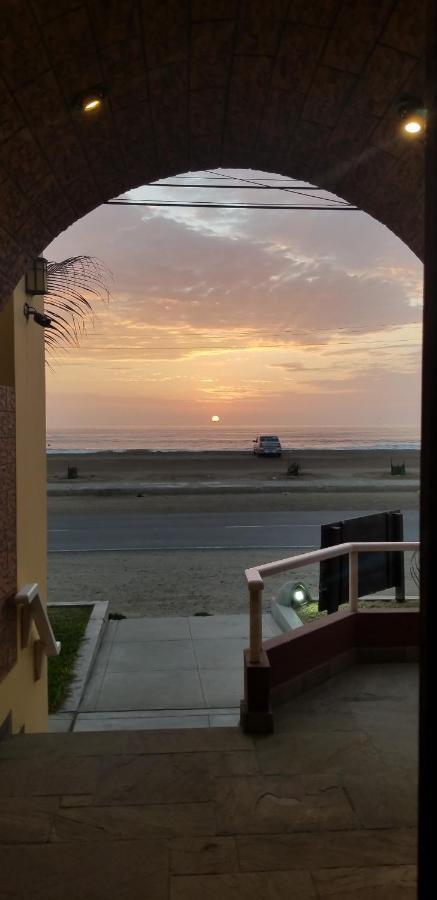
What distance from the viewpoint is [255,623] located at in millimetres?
4434

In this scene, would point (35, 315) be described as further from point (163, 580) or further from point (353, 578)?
point (163, 580)

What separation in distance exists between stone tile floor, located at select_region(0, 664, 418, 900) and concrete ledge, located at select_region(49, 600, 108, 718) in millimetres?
2115

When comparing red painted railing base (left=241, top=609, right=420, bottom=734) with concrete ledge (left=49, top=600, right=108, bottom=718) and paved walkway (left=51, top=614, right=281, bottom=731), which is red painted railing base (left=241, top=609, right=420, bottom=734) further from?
concrete ledge (left=49, top=600, right=108, bottom=718)

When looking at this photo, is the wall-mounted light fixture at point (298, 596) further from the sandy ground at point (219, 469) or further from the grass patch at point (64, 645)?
the sandy ground at point (219, 469)

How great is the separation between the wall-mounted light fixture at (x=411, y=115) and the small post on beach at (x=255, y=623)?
301cm

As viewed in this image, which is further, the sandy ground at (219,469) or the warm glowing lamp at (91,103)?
the sandy ground at (219,469)

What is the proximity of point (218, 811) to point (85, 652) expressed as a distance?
15.6 ft

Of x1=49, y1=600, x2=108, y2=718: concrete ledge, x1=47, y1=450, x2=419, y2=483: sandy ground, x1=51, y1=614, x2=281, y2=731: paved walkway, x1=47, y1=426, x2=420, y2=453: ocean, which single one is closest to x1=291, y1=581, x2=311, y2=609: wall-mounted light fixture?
x1=51, y1=614, x2=281, y2=731: paved walkway

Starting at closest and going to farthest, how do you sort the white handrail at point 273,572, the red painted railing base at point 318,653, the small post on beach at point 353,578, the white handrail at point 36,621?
1. the red painted railing base at point 318,653
2. the white handrail at point 273,572
3. the white handrail at point 36,621
4. the small post on beach at point 353,578

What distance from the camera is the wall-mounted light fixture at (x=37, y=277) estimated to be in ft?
19.0

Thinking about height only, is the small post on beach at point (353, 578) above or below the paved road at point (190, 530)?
above

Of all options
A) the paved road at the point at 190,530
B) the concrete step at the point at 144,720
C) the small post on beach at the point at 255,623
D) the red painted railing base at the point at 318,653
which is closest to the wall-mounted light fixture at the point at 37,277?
the small post on beach at the point at 255,623

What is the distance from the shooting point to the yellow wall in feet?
16.9

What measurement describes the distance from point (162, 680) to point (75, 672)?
1.04 m
